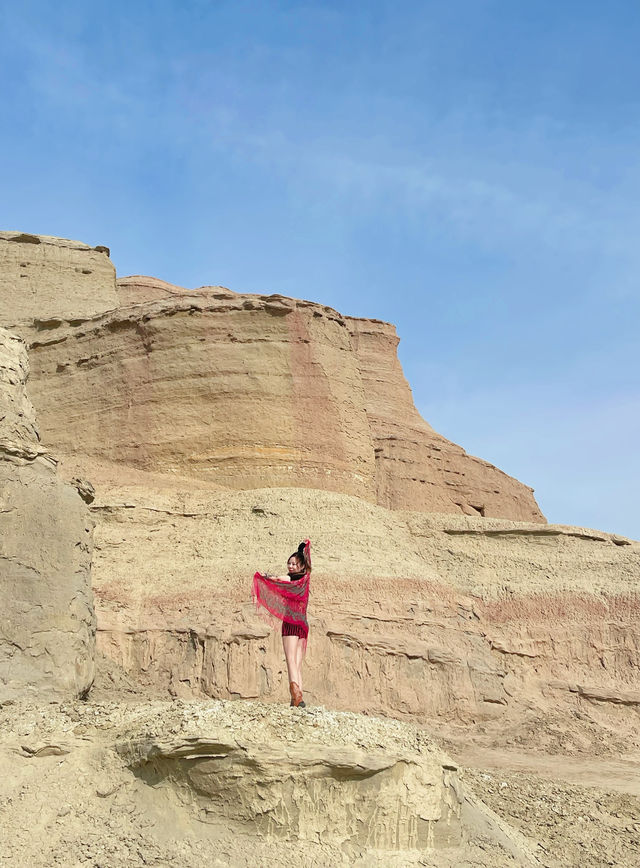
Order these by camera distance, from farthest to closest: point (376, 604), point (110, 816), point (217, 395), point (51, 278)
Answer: point (51, 278), point (217, 395), point (376, 604), point (110, 816)

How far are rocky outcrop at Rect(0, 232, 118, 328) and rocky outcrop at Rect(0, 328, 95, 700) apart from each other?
19020 mm

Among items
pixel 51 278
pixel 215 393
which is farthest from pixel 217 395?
pixel 51 278

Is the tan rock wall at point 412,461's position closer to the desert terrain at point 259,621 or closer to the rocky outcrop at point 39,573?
the desert terrain at point 259,621

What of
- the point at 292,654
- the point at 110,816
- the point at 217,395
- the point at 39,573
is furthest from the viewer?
the point at 217,395

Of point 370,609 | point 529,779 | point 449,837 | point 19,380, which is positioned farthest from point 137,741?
point 370,609

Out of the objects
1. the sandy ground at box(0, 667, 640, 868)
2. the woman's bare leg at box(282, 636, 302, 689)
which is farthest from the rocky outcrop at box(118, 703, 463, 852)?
the woman's bare leg at box(282, 636, 302, 689)

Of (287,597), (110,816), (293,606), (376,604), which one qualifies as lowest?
(110,816)

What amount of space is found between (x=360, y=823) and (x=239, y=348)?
64.5 feet

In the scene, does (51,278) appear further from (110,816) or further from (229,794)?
(229,794)

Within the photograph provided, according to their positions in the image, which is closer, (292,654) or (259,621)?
(292,654)

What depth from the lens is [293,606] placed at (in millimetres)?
11328

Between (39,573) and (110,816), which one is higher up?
(39,573)

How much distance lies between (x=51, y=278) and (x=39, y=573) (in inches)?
885

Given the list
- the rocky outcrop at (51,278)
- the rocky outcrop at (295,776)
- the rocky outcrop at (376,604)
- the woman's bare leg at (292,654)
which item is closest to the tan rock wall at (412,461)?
the rocky outcrop at (376,604)
